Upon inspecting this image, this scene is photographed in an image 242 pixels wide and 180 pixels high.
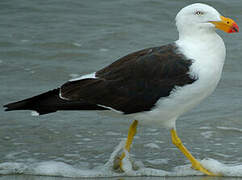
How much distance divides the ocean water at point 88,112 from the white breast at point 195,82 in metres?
0.63

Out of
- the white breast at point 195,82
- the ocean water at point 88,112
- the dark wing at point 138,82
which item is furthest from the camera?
the ocean water at point 88,112

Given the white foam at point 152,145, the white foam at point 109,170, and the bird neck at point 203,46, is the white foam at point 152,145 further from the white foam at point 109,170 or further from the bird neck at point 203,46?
the bird neck at point 203,46

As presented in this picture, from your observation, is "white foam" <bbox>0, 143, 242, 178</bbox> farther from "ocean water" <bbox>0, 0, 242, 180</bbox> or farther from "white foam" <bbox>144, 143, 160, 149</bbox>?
"white foam" <bbox>144, 143, 160, 149</bbox>

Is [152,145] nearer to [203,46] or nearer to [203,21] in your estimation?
[203,46]

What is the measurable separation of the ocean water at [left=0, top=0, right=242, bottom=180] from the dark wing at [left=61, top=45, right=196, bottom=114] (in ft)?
2.35

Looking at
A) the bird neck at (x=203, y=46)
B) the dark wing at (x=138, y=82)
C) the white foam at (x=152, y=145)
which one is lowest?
the white foam at (x=152, y=145)

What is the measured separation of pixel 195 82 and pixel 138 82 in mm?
547

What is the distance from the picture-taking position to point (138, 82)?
568 centimetres

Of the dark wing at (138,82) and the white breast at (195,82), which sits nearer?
the white breast at (195,82)

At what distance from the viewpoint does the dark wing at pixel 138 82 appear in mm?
5578

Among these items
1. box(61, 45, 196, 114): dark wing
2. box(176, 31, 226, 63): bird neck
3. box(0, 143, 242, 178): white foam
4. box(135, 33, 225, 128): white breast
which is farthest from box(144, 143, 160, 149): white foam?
box(176, 31, 226, 63): bird neck

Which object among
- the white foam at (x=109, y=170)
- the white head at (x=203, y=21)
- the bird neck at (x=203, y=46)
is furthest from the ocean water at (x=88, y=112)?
the white head at (x=203, y=21)

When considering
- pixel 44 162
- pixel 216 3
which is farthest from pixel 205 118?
pixel 216 3

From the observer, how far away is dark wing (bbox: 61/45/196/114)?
558 cm
